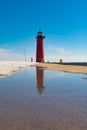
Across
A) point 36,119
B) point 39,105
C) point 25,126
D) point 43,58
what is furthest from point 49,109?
point 43,58

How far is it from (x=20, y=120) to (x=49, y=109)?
135 centimetres

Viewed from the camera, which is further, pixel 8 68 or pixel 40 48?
pixel 40 48

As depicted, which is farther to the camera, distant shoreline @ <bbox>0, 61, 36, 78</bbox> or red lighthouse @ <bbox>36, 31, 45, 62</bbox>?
red lighthouse @ <bbox>36, 31, 45, 62</bbox>

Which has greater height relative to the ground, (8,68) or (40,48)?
(40,48)

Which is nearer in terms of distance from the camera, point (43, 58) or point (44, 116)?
point (44, 116)

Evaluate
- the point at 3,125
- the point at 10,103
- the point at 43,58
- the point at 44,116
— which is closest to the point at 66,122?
the point at 44,116

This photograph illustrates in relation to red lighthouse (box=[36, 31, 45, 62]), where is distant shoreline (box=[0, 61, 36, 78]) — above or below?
below

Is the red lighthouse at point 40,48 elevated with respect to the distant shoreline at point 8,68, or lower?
elevated

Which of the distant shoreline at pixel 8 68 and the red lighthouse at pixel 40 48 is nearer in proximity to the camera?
the distant shoreline at pixel 8 68

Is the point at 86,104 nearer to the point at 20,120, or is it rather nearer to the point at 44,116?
the point at 44,116

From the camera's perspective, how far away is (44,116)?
5.90 meters

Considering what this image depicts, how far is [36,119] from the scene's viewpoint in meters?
5.63

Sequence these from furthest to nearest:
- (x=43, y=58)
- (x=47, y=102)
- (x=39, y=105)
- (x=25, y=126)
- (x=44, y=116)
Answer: (x=43, y=58)
(x=47, y=102)
(x=39, y=105)
(x=44, y=116)
(x=25, y=126)

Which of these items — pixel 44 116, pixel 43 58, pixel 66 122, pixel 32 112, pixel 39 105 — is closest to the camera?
pixel 66 122
